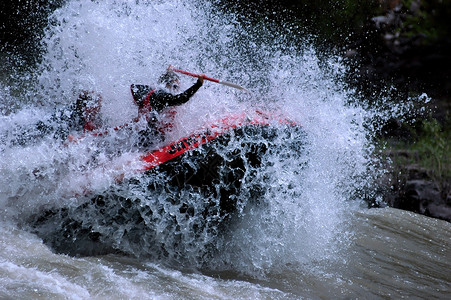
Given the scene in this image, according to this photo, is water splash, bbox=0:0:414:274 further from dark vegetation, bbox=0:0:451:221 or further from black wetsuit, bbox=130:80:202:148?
dark vegetation, bbox=0:0:451:221

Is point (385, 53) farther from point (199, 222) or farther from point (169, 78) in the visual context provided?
point (199, 222)

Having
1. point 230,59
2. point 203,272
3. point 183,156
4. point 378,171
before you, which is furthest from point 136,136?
point 230,59

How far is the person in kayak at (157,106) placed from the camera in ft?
11.8

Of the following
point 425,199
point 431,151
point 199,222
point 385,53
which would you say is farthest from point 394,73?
point 199,222

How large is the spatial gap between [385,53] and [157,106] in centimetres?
723

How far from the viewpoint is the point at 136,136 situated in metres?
3.61

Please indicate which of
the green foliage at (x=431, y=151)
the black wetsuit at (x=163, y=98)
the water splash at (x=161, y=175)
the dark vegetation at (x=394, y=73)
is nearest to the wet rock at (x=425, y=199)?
the dark vegetation at (x=394, y=73)

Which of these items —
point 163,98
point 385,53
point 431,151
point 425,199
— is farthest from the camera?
point 385,53

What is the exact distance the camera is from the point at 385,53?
9.19 m

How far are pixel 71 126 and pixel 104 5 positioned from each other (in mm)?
2867

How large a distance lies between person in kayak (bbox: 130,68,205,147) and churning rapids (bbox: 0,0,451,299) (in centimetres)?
11

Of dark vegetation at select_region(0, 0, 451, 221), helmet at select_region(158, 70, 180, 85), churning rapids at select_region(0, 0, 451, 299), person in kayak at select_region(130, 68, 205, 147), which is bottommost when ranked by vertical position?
churning rapids at select_region(0, 0, 451, 299)

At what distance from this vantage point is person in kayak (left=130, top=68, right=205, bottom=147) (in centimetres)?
360

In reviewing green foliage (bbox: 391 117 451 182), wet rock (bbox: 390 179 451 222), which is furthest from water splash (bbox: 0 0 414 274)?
green foliage (bbox: 391 117 451 182)
